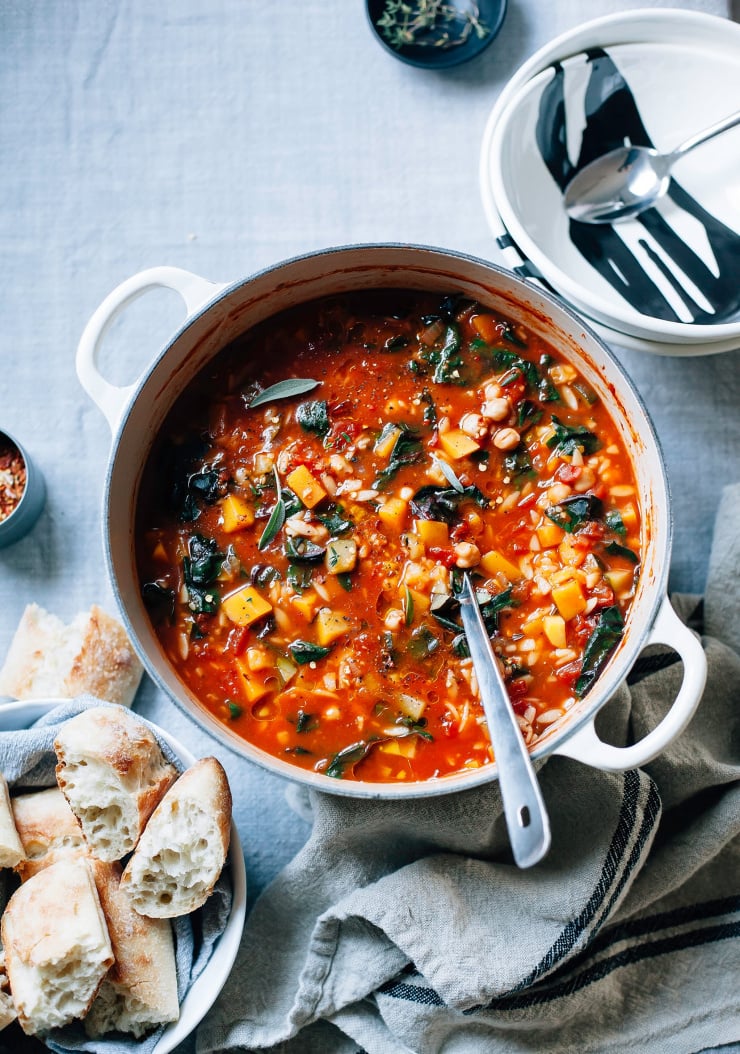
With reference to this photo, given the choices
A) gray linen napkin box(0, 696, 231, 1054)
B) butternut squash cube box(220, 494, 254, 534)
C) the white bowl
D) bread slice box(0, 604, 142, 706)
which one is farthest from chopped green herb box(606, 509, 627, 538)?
bread slice box(0, 604, 142, 706)

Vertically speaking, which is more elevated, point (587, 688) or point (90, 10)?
point (90, 10)

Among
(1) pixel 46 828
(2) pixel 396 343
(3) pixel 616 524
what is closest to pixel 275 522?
(2) pixel 396 343

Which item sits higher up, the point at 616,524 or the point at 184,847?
the point at 616,524

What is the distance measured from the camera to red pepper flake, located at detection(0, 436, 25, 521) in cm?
378

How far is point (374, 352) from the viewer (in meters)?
3.57

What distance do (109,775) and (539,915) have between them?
1.59 m

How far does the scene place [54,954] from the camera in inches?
124

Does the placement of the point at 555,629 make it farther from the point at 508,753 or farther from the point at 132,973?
the point at 132,973

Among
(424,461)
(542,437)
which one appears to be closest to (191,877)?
(424,461)

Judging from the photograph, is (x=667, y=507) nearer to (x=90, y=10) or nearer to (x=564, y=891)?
(x=564, y=891)

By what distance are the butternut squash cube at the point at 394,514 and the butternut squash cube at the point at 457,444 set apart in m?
0.24

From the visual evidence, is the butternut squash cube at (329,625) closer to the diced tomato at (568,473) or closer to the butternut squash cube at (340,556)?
the butternut squash cube at (340,556)

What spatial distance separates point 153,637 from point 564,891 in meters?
1.71

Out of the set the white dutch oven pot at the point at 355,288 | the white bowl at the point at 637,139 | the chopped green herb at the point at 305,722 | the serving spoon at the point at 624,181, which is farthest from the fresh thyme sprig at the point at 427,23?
the chopped green herb at the point at 305,722
